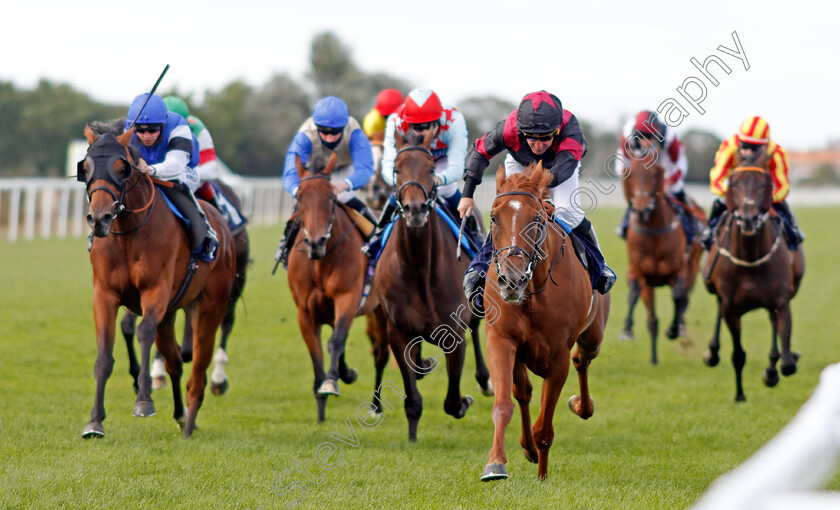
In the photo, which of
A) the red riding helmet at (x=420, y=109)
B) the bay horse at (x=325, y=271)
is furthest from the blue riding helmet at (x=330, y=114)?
the red riding helmet at (x=420, y=109)

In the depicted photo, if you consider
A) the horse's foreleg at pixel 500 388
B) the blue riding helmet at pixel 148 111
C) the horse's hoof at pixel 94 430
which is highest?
the blue riding helmet at pixel 148 111

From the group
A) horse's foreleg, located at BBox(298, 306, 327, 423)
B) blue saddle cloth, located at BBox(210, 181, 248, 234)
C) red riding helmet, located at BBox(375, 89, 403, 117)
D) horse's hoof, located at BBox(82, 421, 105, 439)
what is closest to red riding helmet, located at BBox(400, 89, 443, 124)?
horse's foreleg, located at BBox(298, 306, 327, 423)

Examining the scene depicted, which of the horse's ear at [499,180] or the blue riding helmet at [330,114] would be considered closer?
the horse's ear at [499,180]

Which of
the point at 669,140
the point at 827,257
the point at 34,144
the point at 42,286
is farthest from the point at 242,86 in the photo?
the point at 669,140

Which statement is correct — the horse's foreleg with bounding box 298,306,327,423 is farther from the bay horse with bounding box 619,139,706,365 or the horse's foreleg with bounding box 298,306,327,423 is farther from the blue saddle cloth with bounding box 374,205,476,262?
the bay horse with bounding box 619,139,706,365

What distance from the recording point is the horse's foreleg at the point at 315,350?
7.27m

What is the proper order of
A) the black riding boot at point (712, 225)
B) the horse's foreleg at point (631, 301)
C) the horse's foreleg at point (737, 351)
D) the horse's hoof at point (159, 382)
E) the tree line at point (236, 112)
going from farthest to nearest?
the tree line at point (236, 112), the horse's foreleg at point (631, 301), the black riding boot at point (712, 225), the horse's foreleg at point (737, 351), the horse's hoof at point (159, 382)

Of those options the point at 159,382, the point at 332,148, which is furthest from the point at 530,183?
the point at 159,382

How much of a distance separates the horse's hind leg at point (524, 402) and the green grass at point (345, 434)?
0.13 metres

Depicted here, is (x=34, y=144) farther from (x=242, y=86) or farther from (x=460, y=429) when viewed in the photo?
(x=460, y=429)

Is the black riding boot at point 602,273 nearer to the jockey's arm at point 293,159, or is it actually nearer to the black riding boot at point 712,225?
the jockey's arm at point 293,159

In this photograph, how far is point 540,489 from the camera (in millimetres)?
5145

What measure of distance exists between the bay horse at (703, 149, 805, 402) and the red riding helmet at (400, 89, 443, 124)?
9.82ft

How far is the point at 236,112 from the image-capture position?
167ft
